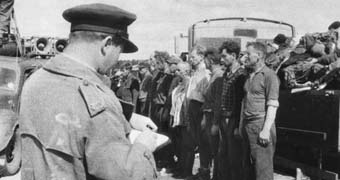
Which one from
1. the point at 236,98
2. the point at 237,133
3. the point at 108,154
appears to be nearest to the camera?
the point at 108,154

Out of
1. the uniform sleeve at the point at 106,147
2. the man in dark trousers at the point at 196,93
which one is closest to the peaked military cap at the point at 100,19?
the uniform sleeve at the point at 106,147

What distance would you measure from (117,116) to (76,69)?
0.28 m

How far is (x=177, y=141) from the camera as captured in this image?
10398 millimetres

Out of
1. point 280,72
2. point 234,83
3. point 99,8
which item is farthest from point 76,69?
point 280,72

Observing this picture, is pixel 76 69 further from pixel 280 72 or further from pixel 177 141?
pixel 177 141

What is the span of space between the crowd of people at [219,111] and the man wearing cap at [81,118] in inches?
161

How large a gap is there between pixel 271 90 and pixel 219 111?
1.56 m

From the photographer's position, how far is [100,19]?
2531 millimetres

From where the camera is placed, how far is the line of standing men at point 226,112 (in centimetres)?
655

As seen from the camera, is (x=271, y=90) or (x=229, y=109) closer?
(x=271, y=90)

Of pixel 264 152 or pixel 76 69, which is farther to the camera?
pixel 264 152

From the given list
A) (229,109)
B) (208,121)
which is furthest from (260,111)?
(208,121)

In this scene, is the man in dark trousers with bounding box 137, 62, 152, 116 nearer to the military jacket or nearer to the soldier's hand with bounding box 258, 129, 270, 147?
the soldier's hand with bounding box 258, 129, 270, 147

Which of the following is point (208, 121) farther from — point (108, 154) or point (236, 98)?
point (108, 154)
